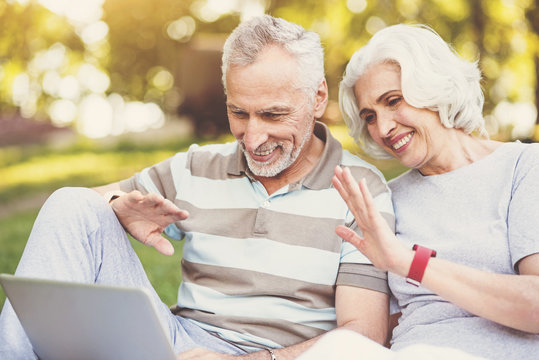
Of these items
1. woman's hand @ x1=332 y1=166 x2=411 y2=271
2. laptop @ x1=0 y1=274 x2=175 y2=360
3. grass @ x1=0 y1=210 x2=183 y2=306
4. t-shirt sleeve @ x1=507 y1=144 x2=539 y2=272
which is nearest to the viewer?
laptop @ x1=0 y1=274 x2=175 y2=360

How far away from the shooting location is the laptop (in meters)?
1.71

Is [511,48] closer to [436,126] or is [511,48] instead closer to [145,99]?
[436,126]

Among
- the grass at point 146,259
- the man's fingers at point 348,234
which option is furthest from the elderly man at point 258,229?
the grass at point 146,259

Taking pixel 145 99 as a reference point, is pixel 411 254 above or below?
above

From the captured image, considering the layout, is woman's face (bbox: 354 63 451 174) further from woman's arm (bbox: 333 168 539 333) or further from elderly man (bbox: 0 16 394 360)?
woman's arm (bbox: 333 168 539 333)

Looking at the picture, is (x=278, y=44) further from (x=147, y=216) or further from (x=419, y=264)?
(x=419, y=264)

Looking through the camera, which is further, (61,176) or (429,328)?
(61,176)

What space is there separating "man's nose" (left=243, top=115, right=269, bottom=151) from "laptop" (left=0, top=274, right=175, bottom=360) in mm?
922

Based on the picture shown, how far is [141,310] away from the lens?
1700mm

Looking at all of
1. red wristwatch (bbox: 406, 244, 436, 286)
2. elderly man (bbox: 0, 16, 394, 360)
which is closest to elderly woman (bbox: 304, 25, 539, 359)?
red wristwatch (bbox: 406, 244, 436, 286)

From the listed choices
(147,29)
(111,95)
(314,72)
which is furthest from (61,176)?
(111,95)

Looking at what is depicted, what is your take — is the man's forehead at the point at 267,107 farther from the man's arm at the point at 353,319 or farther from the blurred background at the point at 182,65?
the blurred background at the point at 182,65

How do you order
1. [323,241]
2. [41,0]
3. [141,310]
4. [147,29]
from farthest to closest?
[147,29]
[41,0]
[323,241]
[141,310]

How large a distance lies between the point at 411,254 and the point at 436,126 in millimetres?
768
